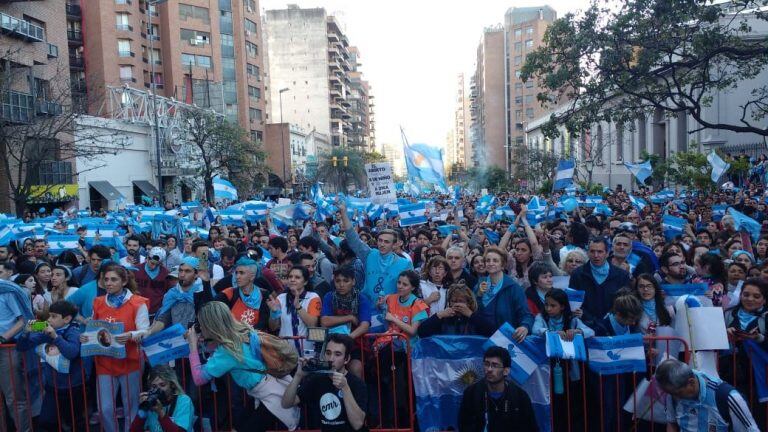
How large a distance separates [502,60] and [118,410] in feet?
Result: 337

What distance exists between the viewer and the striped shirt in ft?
12.2

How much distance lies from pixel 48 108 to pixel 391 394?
2492 centimetres

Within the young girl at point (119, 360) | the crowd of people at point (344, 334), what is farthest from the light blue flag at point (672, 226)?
the young girl at point (119, 360)

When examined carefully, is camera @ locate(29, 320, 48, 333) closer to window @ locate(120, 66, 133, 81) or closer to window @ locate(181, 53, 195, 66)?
window @ locate(120, 66, 133, 81)

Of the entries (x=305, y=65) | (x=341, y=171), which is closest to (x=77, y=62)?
(x=341, y=171)

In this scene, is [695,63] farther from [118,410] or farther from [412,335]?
[118,410]

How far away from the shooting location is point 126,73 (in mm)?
52656

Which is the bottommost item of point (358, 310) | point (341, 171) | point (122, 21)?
point (358, 310)

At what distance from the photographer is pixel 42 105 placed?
27172mm

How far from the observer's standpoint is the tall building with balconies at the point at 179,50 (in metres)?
50.4

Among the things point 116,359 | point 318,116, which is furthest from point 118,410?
point 318,116

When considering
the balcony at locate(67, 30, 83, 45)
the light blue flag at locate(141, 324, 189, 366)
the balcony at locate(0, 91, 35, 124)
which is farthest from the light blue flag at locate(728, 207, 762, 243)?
the balcony at locate(67, 30, 83, 45)

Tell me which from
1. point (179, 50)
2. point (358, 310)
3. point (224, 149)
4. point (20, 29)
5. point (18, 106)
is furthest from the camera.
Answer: point (179, 50)

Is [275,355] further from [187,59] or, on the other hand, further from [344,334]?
[187,59]
